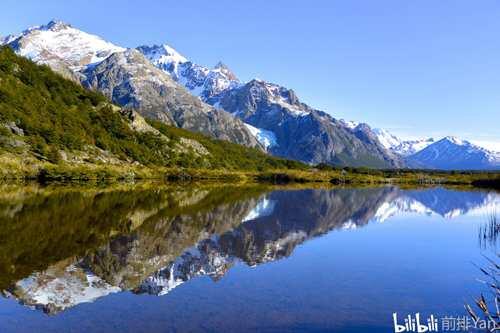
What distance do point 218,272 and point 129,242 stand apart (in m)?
10.5

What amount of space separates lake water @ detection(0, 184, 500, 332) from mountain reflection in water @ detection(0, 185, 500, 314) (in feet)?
0.35

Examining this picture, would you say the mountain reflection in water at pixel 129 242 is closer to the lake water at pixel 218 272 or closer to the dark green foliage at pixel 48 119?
the lake water at pixel 218 272

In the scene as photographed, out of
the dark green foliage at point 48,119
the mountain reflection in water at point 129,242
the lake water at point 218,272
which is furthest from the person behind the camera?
the dark green foliage at point 48,119

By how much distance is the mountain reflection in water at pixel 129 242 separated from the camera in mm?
24531

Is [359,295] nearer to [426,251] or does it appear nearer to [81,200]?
[426,251]

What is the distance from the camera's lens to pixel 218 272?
28.7 meters

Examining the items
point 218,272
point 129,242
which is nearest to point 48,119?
point 129,242

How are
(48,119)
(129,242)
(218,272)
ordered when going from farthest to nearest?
(48,119) → (129,242) → (218,272)

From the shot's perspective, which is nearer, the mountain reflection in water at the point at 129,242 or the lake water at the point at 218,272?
the lake water at the point at 218,272

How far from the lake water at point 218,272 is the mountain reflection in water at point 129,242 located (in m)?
0.11

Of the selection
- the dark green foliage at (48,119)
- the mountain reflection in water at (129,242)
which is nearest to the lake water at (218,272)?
the mountain reflection in water at (129,242)

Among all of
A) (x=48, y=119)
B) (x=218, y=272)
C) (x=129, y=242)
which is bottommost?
(x=218, y=272)

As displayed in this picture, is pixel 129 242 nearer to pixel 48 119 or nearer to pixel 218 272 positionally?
pixel 218 272

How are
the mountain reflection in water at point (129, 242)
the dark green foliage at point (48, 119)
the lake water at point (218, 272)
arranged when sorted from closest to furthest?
the lake water at point (218, 272) → the mountain reflection in water at point (129, 242) → the dark green foliage at point (48, 119)
